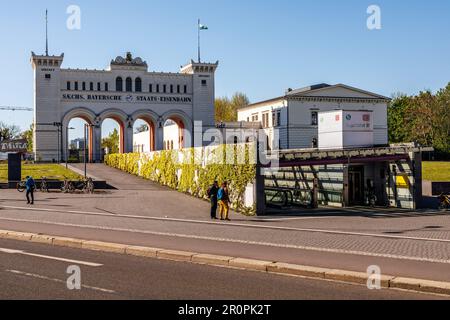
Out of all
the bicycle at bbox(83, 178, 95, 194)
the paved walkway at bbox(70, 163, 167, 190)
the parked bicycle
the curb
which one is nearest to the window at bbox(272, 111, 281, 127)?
the paved walkway at bbox(70, 163, 167, 190)

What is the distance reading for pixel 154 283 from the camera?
11.6 meters

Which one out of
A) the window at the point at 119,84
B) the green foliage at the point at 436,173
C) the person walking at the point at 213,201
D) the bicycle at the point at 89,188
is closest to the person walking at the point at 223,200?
the person walking at the point at 213,201

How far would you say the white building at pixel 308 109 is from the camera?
84.2m

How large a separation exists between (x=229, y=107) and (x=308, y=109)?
48494 mm

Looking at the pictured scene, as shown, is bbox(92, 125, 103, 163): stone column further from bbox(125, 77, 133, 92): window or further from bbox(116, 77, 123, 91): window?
bbox(125, 77, 133, 92): window

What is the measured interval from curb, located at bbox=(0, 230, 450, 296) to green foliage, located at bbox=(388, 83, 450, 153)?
81.9 m

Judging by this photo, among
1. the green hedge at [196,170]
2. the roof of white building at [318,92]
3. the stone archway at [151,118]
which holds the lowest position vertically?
the green hedge at [196,170]

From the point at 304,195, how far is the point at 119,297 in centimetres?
2789

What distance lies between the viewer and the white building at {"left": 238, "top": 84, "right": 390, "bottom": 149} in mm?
84250

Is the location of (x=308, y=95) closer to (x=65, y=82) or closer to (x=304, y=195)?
(x=65, y=82)

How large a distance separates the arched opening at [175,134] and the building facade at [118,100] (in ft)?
0.76

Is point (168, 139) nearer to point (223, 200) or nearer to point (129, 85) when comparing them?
point (129, 85)

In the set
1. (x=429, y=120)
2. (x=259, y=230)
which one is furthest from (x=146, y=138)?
(x=259, y=230)

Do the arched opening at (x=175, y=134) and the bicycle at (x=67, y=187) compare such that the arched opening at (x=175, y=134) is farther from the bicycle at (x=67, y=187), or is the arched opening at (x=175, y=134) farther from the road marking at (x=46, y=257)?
the road marking at (x=46, y=257)
